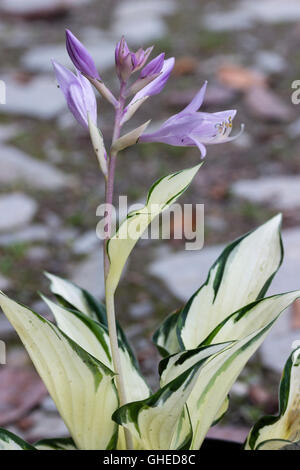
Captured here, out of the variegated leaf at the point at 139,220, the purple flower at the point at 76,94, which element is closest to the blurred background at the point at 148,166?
the variegated leaf at the point at 139,220

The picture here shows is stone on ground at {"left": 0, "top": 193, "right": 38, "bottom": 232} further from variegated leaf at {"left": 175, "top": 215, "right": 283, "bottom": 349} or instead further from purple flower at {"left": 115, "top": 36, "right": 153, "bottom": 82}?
purple flower at {"left": 115, "top": 36, "right": 153, "bottom": 82}

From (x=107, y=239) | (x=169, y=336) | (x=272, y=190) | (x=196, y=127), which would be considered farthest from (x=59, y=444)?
(x=272, y=190)

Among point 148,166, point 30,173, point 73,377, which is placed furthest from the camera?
point 148,166

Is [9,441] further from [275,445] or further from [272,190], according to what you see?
[272,190]

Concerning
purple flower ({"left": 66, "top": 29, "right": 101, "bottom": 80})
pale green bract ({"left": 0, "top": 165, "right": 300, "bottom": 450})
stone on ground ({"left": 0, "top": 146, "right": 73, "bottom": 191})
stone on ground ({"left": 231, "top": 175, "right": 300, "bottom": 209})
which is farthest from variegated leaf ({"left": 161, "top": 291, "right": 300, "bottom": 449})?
stone on ground ({"left": 0, "top": 146, "right": 73, "bottom": 191})

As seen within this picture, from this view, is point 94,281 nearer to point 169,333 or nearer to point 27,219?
point 27,219
